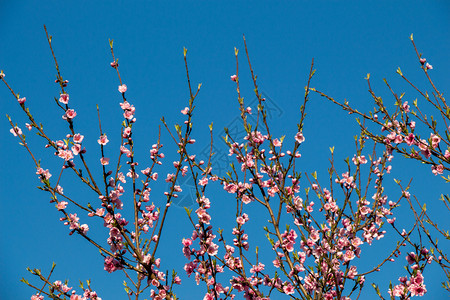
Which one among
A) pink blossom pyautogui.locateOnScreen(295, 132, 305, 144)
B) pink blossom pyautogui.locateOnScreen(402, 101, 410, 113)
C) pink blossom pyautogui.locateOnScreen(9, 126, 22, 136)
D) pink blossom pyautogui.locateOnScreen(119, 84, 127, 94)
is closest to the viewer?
pink blossom pyautogui.locateOnScreen(9, 126, 22, 136)

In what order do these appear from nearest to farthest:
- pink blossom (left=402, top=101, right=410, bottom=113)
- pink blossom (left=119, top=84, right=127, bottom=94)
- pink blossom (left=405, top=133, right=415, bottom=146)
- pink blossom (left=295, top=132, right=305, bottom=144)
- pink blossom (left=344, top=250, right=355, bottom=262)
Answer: pink blossom (left=119, top=84, right=127, bottom=94) < pink blossom (left=344, top=250, right=355, bottom=262) < pink blossom (left=295, top=132, right=305, bottom=144) < pink blossom (left=405, top=133, right=415, bottom=146) < pink blossom (left=402, top=101, right=410, bottom=113)

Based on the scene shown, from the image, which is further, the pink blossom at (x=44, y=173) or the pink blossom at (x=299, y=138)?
the pink blossom at (x=299, y=138)

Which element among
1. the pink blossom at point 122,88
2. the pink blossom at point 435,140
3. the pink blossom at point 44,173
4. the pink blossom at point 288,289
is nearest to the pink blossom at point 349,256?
the pink blossom at point 288,289

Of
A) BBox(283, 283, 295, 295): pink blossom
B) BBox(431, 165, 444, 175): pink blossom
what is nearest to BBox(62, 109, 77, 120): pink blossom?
BBox(283, 283, 295, 295): pink blossom

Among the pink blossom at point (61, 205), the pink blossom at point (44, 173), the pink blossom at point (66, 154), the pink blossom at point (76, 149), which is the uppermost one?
the pink blossom at point (76, 149)

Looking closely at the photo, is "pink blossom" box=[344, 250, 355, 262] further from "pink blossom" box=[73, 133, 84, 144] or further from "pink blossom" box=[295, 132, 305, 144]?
"pink blossom" box=[73, 133, 84, 144]

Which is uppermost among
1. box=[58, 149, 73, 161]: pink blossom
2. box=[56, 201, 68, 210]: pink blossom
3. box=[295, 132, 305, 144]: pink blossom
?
box=[295, 132, 305, 144]: pink blossom

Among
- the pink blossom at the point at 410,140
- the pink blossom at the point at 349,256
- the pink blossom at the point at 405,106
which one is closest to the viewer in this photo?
the pink blossom at the point at 349,256

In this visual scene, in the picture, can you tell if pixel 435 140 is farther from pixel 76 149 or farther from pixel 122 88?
pixel 76 149

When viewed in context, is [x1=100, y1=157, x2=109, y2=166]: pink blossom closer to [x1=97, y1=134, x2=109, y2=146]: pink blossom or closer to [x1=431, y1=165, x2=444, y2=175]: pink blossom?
[x1=97, y1=134, x2=109, y2=146]: pink blossom

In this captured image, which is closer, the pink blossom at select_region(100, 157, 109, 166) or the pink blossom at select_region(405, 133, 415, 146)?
the pink blossom at select_region(100, 157, 109, 166)

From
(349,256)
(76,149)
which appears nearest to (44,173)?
(76,149)

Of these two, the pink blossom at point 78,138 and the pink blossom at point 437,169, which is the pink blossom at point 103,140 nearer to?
the pink blossom at point 78,138

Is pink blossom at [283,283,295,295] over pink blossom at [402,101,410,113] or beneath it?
beneath
